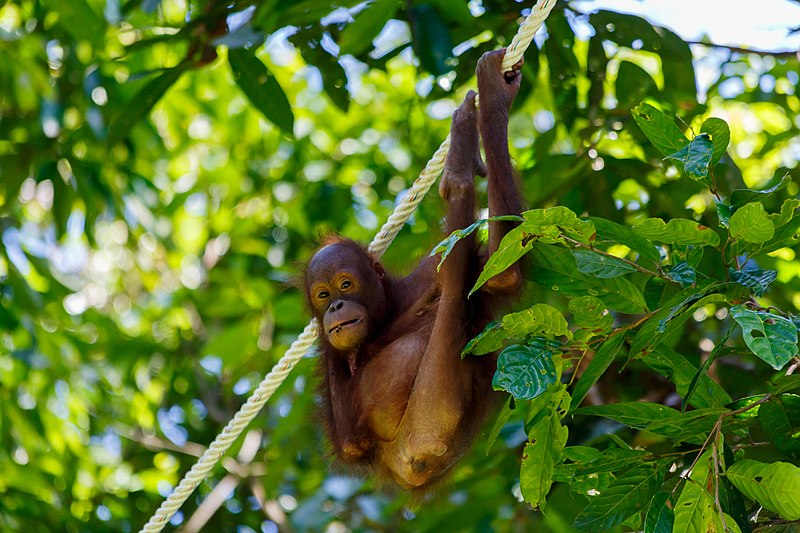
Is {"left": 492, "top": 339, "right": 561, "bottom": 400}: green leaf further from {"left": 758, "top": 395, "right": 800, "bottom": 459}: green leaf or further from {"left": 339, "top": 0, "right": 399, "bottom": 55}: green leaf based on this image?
{"left": 339, "top": 0, "right": 399, "bottom": 55}: green leaf

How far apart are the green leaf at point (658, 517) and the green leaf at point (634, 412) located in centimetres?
21

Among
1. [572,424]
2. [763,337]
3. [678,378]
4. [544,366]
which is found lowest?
[572,424]

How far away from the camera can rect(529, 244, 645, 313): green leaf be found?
2.62 meters

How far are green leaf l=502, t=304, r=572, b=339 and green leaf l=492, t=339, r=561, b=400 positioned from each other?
3cm

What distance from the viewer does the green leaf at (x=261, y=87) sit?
4273mm

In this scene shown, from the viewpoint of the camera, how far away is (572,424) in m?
4.75

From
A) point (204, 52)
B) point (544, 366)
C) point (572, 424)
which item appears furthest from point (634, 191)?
point (544, 366)

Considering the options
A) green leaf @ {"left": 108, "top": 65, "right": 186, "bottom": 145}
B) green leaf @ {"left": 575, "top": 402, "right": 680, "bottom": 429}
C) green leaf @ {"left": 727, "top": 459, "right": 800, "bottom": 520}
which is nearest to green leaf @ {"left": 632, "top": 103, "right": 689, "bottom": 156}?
green leaf @ {"left": 575, "top": 402, "right": 680, "bottom": 429}

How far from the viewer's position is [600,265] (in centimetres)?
250

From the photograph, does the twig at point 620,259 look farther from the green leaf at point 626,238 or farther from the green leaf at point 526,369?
the green leaf at point 526,369

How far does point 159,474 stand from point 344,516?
172 cm

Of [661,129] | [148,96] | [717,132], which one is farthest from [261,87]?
[717,132]

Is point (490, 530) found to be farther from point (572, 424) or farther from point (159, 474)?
point (159, 474)

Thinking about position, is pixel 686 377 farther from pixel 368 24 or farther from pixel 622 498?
pixel 368 24
